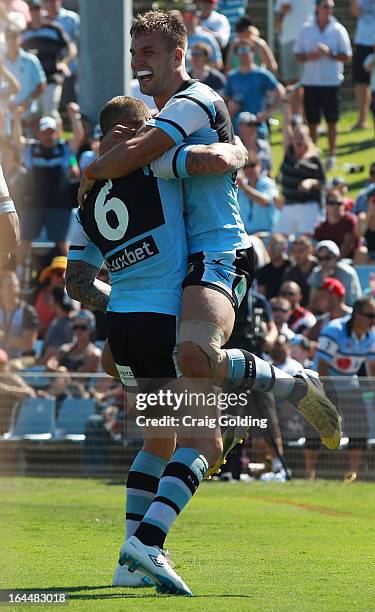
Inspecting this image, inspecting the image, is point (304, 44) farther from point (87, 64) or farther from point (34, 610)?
point (34, 610)

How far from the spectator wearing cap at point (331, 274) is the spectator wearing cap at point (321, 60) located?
20.8 ft

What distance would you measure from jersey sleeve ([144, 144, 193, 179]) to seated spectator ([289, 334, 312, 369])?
320 inches

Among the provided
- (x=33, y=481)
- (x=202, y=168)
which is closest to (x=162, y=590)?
(x=202, y=168)

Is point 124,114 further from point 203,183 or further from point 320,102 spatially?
point 320,102

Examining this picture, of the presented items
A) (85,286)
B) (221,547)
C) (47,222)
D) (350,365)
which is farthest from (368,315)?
(85,286)

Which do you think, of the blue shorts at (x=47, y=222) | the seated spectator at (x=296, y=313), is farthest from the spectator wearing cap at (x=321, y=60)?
the seated spectator at (x=296, y=313)

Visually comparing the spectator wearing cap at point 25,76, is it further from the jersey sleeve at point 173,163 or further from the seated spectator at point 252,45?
the jersey sleeve at point 173,163

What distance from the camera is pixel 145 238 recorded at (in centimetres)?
631

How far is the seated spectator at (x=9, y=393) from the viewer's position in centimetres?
1387

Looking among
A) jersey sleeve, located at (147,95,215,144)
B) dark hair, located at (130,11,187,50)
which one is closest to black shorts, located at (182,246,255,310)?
jersey sleeve, located at (147,95,215,144)

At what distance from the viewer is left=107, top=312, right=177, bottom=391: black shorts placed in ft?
20.6

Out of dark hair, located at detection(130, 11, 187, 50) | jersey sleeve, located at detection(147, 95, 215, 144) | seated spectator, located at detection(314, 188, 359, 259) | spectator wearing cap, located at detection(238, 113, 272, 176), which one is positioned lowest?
seated spectator, located at detection(314, 188, 359, 259)

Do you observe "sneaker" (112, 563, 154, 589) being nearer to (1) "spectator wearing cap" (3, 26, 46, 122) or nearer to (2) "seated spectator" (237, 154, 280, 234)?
(2) "seated spectator" (237, 154, 280, 234)

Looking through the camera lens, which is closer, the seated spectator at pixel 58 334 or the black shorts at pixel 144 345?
the black shorts at pixel 144 345
